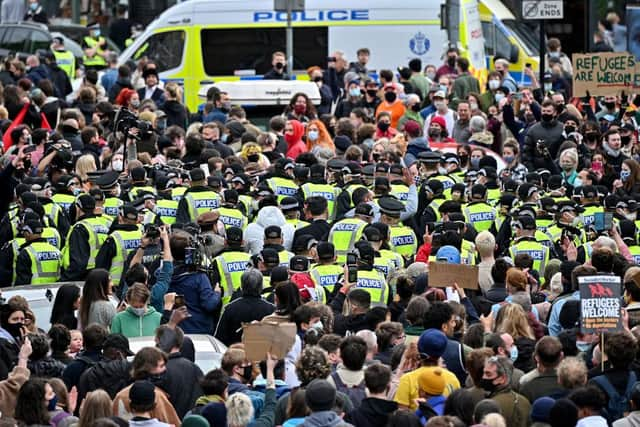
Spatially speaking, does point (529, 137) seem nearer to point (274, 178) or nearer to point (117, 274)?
point (274, 178)

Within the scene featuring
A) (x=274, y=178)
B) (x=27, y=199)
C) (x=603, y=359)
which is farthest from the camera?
(x=274, y=178)

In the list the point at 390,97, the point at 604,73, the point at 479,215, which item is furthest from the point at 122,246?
the point at 390,97

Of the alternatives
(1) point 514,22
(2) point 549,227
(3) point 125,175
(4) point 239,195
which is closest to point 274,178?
(4) point 239,195

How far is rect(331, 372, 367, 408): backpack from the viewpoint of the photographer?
10898mm

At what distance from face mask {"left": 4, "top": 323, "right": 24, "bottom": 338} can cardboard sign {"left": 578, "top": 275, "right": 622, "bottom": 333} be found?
4.14m

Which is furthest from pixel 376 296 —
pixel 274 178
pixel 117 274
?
pixel 274 178

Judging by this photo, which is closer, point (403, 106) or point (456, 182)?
point (456, 182)

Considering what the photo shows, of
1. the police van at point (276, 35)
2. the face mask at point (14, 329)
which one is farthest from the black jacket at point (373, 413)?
the police van at point (276, 35)

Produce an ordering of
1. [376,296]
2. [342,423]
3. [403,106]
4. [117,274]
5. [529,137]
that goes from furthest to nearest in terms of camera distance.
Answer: [403,106] → [529,137] → [117,274] → [376,296] → [342,423]

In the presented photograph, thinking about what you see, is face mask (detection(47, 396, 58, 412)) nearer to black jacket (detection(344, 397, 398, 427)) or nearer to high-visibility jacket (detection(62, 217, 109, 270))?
black jacket (detection(344, 397, 398, 427))

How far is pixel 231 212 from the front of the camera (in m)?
16.7

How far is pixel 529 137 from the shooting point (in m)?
21.8

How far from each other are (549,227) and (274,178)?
3.12m

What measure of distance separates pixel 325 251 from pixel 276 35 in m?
15.0
